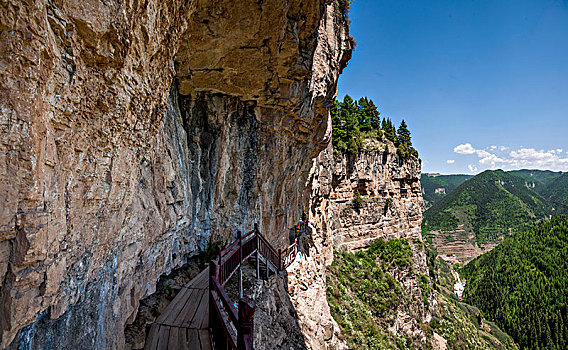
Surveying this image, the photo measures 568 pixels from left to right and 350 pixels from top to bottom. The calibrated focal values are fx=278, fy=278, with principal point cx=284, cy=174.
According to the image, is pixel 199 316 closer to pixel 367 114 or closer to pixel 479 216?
pixel 367 114

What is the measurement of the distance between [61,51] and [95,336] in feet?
10.1

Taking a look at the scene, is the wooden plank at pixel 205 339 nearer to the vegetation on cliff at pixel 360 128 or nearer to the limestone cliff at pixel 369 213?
the limestone cliff at pixel 369 213

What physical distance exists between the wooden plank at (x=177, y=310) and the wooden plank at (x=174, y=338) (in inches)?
6.8

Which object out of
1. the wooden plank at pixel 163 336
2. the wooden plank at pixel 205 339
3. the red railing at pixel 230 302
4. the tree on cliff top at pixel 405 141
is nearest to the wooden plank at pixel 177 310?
the wooden plank at pixel 163 336

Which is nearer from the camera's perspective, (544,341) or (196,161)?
(196,161)

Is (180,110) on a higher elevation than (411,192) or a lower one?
higher

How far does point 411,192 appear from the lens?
104 feet

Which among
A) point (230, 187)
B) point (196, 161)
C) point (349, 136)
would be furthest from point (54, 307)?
point (349, 136)

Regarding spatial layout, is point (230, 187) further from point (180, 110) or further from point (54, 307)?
point (54, 307)

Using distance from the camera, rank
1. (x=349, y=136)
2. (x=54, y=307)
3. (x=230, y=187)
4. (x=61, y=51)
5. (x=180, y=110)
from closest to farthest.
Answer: (x=61, y=51) → (x=54, y=307) → (x=180, y=110) → (x=230, y=187) → (x=349, y=136)

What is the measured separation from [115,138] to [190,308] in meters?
3.72

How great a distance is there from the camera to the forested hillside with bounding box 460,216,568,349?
4884 cm

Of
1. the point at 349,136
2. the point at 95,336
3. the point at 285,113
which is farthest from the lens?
the point at 349,136

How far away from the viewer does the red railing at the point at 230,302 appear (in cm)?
248
